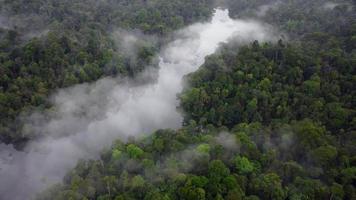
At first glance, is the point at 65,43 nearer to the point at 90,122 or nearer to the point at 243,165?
the point at 90,122

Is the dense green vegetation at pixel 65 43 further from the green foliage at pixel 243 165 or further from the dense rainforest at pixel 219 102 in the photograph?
the green foliage at pixel 243 165

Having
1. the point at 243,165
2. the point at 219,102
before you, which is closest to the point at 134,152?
the point at 243,165

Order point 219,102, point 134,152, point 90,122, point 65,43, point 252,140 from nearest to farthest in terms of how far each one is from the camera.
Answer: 1. point 134,152
2. point 252,140
3. point 219,102
4. point 90,122
5. point 65,43

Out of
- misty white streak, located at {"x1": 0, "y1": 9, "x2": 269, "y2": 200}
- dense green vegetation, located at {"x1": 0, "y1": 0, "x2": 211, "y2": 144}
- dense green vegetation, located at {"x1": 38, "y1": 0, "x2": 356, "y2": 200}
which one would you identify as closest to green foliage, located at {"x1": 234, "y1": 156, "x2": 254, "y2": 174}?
dense green vegetation, located at {"x1": 38, "y1": 0, "x2": 356, "y2": 200}

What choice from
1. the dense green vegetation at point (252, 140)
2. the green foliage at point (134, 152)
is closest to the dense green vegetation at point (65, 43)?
the dense green vegetation at point (252, 140)

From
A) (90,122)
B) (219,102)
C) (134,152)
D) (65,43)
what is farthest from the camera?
(65,43)
